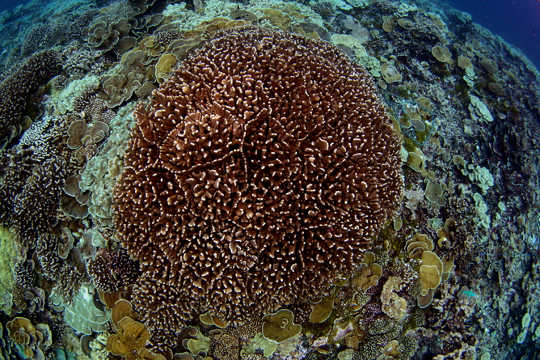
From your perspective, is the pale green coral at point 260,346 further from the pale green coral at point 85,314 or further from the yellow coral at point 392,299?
the pale green coral at point 85,314

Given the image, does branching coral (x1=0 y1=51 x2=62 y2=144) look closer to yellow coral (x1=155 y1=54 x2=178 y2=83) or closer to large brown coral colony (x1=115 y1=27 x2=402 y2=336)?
yellow coral (x1=155 y1=54 x2=178 y2=83)

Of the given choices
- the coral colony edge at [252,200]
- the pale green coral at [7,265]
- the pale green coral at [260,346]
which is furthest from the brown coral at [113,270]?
the pale green coral at [260,346]

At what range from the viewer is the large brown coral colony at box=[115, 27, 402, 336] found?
3.94m

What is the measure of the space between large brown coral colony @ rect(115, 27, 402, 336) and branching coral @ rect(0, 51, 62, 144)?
3.30 meters

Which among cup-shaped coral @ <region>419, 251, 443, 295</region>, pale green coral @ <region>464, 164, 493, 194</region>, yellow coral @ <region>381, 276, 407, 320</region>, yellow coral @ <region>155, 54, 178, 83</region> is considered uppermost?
yellow coral @ <region>155, 54, 178, 83</region>

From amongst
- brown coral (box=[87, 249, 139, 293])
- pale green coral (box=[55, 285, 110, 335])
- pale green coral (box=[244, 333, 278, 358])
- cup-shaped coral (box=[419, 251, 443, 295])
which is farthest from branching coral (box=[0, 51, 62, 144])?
cup-shaped coral (box=[419, 251, 443, 295])

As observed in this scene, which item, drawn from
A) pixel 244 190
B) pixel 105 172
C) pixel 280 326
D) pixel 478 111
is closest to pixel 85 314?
pixel 105 172

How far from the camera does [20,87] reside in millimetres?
5906

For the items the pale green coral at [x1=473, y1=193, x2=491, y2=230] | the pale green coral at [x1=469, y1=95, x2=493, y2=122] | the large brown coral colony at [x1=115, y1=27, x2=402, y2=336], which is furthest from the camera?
the pale green coral at [x1=469, y1=95, x2=493, y2=122]

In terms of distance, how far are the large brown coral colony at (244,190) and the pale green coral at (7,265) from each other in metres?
2.58

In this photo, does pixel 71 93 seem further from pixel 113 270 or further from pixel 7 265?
pixel 113 270

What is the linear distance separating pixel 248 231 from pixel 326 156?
4.99 feet

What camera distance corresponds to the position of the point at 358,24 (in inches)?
313

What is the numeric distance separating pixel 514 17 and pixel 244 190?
311 feet
